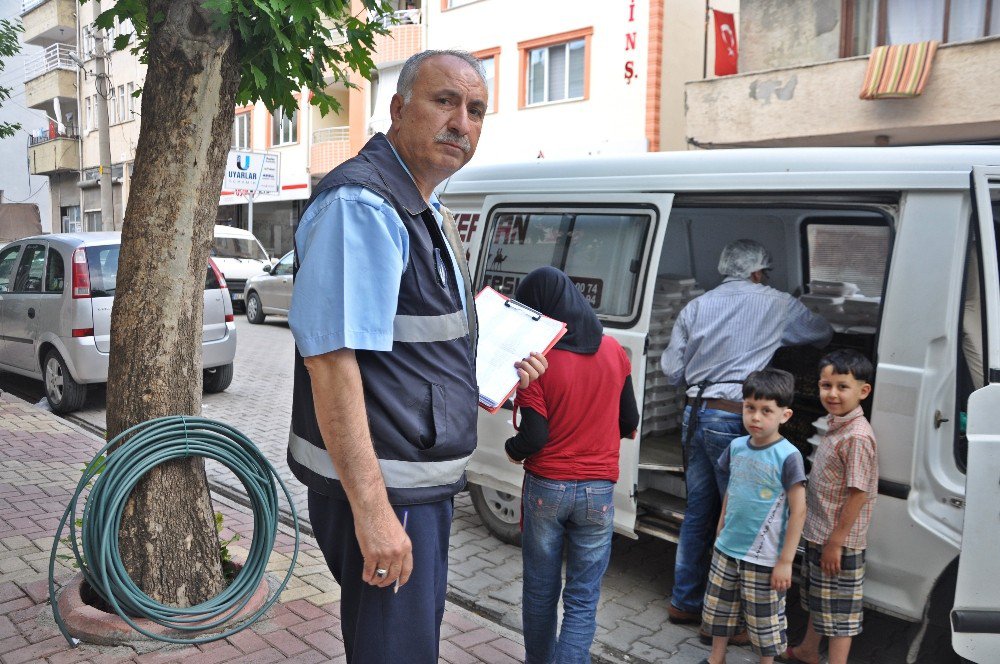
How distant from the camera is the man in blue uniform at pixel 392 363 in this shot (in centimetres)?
181

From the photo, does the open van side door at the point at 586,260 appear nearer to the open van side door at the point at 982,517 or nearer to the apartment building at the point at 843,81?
the open van side door at the point at 982,517

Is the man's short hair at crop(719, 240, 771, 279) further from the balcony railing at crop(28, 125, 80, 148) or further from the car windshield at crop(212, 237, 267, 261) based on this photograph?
the balcony railing at crop(28, 125, 80, 148)

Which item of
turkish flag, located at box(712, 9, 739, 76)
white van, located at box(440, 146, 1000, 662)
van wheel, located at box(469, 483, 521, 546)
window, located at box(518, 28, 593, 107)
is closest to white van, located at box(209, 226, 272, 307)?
window, located at box(518, 28, 593, 107)

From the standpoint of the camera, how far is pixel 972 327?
331cm

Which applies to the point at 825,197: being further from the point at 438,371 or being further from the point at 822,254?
the point at 438,371

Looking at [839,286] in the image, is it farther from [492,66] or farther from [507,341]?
[492,66]

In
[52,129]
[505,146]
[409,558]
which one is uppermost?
[52,129]

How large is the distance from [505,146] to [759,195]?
53.7 ft

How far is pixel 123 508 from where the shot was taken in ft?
11.5

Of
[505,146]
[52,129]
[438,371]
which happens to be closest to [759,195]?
[438,371]

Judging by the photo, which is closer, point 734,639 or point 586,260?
point 734,639

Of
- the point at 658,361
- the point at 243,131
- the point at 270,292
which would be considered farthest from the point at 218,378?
the point at 243,131

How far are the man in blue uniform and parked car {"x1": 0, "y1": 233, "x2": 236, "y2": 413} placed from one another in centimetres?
616

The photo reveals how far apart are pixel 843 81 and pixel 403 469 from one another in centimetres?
1239
